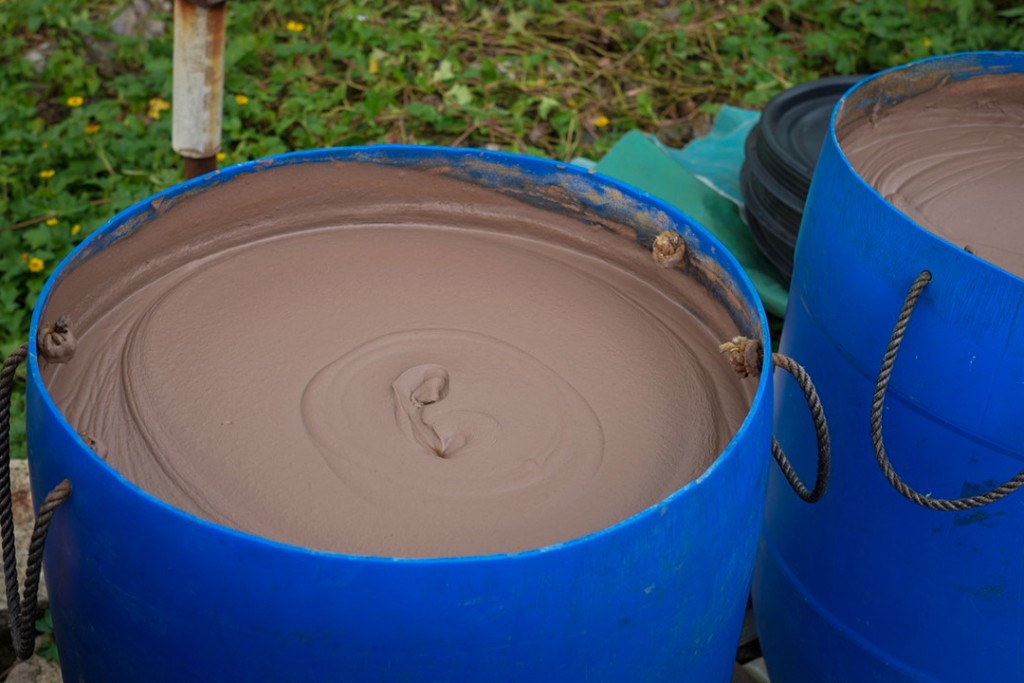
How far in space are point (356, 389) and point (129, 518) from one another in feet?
1.12

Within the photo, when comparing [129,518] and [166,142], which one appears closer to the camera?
[129,518]

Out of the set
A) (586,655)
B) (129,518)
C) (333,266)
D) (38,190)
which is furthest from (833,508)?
(38,190)

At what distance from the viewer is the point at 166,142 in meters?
3.49

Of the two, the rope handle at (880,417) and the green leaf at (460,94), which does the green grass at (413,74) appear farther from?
the rope handle at (880,417)

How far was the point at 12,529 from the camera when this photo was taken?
4.36 ft

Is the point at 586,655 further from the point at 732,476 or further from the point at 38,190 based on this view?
the point at 38,190

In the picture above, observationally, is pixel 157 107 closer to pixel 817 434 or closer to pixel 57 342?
pixel 57 342

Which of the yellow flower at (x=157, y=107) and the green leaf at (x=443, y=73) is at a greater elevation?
the green leaf at (x=443, y=73)

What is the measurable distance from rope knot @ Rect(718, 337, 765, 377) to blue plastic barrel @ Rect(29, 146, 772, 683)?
0.09m

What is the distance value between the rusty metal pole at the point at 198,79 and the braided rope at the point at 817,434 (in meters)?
1.42

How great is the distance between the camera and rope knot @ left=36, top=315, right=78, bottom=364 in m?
1.39

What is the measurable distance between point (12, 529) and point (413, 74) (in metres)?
2.83

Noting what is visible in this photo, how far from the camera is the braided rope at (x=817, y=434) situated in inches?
57.5

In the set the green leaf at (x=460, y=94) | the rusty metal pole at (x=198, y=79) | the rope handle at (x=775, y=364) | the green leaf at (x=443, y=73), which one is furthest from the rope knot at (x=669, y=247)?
the green leaf at (x=443, y=73)
